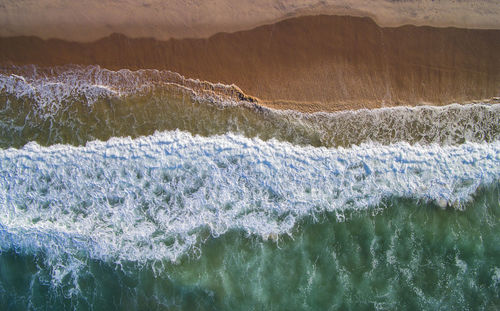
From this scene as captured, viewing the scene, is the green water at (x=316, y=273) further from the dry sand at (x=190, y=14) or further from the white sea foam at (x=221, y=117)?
the dry sand at (x=190, y=14)

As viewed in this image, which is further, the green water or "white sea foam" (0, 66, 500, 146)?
"white sea foam" (0, 66, 500, 146)

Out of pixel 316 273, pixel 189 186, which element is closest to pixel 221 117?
pixel 189 186

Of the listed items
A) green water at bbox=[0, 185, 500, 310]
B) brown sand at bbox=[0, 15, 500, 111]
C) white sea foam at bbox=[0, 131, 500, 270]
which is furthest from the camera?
brown sand at bbox=[0, 15, 500, 111]

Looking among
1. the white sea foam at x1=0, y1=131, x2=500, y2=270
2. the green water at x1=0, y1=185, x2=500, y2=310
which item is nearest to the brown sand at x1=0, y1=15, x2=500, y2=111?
the white sea foam at x1=0, y1=131, x2=500, y2=270

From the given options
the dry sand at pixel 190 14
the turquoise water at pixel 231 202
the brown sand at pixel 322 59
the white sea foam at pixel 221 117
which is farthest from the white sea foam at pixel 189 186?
the dry sand at pixel 190 14

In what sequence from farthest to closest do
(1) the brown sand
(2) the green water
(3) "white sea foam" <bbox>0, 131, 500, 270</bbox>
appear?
(1) the brown sand < (3) "white sea foam" <bbox>0, 131, 500, 270</bbox> < (2) the green water

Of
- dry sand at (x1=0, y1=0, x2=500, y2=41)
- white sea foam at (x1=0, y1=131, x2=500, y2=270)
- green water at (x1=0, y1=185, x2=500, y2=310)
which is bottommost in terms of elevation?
green water at (x1=0, y1=185, x2=500, y2=310)

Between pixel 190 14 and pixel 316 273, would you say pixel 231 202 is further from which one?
pixel 190 14

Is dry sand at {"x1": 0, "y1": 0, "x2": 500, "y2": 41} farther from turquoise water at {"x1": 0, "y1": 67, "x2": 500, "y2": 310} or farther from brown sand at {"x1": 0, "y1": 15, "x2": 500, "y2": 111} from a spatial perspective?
turquoise water at {"x1": 0, "y1": 67, "x2": 500, "y2": 310}
